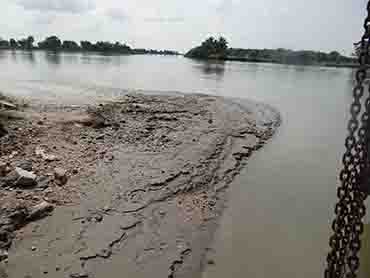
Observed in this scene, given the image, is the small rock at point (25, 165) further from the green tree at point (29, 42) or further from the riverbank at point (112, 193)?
the green tree at point (29, 42)

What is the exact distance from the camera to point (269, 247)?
4012 millimetres

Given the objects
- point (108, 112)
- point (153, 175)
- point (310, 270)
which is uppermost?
point (108, 112)

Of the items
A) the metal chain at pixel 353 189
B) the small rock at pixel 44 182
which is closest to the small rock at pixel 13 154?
the small rock at pixel 44 182

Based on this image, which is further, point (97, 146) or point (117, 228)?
point (97, 146)

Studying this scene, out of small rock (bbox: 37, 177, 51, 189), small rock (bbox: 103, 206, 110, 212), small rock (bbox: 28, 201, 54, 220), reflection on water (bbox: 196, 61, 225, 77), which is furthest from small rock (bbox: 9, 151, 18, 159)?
reflection on water (bbox: 196, 61, 225, 77)

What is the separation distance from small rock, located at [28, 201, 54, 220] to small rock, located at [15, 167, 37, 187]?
572 mm

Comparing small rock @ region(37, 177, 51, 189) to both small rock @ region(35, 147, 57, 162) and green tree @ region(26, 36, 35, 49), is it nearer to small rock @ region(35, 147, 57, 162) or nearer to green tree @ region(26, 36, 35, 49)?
small rock @ region(35, 147, 57, 162)

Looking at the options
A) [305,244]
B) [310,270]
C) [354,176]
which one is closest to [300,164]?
[305,244]

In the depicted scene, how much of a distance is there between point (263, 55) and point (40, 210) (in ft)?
284

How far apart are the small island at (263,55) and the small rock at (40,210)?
67442 millimetres

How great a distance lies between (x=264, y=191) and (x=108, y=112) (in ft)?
19.4

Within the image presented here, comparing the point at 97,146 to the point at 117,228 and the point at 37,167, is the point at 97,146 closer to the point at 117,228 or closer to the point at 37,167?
the point at 37,167

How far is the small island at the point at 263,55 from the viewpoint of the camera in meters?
68.2

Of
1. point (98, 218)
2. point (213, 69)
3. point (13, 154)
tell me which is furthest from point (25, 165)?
point (213, 69)
